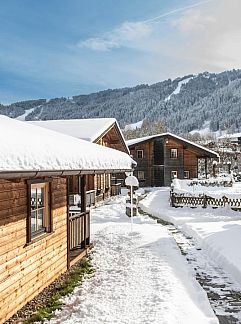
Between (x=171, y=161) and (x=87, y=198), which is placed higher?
(x=171, y=161)

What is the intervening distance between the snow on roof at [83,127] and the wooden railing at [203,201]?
5.58 meters

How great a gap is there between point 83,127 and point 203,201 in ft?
26.1

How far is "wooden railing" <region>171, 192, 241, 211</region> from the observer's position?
64.2 ft

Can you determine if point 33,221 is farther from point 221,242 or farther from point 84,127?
point 84,127

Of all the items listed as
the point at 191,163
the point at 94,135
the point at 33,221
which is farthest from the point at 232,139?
the point at 33,221

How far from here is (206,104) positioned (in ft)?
531

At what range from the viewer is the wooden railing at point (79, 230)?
9.36 m

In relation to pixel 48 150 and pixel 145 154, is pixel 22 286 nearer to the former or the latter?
pixel 48 150

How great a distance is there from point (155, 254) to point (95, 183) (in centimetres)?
1300

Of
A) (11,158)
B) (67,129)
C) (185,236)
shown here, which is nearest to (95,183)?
(67,129)

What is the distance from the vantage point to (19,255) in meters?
6.25

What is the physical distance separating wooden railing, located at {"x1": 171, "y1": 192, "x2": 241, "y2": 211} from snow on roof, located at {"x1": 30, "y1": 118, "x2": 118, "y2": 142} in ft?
18.3

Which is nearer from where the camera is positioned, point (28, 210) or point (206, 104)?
point (28, 210)

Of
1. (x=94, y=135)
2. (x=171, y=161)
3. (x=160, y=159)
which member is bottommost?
(x=171, y=161)
